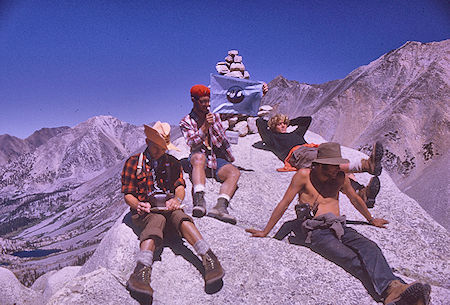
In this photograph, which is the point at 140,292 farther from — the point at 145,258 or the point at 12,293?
the point at 12,293

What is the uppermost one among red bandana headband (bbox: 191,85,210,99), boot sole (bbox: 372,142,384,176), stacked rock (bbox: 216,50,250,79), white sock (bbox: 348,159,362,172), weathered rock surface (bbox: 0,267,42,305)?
stacked rock (bbox: 216,50,250,79)

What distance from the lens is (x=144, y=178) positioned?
4801 millimetres

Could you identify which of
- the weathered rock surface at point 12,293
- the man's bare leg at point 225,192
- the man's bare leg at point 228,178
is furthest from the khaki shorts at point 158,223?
the weathered rock surface at point 12,293

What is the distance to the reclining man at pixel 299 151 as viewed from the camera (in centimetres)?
555

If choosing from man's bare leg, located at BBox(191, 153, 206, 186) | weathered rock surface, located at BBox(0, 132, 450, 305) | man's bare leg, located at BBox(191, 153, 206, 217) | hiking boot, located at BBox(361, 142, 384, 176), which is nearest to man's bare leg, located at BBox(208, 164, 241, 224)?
weathered rock surface, located at BBox(0, 132, 450, 305)

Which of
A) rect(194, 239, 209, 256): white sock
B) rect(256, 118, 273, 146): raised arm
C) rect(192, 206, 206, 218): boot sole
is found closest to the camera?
rect(194, 239, 209, 256): white sock

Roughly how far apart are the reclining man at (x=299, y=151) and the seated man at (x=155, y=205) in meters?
3.63

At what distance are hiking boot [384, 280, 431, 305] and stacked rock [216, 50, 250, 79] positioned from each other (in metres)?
11.3

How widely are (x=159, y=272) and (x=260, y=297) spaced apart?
161 cm

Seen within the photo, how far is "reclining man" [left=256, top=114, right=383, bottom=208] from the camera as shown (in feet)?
18.2

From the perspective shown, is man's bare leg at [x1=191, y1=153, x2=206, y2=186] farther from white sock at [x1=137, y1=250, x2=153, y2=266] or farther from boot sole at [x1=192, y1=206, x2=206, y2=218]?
white sock at [x1=137, y1=250, x2=153, y2=266]

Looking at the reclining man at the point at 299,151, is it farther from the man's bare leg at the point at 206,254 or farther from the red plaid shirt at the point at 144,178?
the red plaid shirt at the point at 144,178

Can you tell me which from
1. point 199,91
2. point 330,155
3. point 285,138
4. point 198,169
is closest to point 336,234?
point 330,155

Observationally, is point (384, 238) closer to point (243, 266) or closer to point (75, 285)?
point (243, 266)
